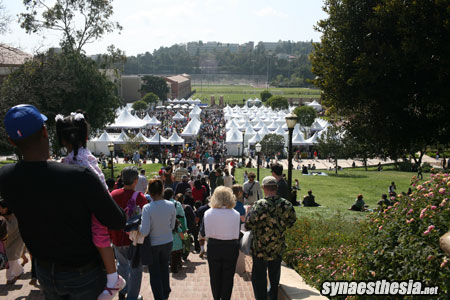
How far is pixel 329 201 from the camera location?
59.4ft

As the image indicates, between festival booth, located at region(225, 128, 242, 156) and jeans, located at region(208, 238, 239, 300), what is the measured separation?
31255mm

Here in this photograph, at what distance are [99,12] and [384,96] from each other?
785 inches

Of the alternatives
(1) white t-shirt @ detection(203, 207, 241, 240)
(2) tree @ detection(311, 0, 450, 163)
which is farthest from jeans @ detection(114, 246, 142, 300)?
(2) tree @ detection(311, 0, 450, 163)

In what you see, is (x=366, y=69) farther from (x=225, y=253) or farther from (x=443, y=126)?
(x=225, y=253)

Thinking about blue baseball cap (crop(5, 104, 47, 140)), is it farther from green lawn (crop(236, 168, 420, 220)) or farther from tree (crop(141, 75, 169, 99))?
tree (crop(141, 75, 169, 99))

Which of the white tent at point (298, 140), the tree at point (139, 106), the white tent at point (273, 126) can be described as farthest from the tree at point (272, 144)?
the tree at point (139, 106)

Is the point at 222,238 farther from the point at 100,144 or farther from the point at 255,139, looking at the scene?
the point at 255,139

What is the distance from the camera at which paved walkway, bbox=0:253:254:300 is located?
502cm

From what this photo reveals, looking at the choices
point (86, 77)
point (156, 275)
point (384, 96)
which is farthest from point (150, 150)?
point (156, 275)

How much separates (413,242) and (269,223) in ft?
4.20

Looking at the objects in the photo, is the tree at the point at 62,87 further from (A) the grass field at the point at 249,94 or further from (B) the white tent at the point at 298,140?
(A) the grass field at the point at 249,94

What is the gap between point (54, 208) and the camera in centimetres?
208

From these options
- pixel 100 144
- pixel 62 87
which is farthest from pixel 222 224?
pixel 100 144

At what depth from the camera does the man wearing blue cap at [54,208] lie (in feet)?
6.79
